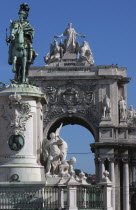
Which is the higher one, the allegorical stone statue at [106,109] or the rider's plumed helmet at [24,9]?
the allegorical stone statue at [106,109]

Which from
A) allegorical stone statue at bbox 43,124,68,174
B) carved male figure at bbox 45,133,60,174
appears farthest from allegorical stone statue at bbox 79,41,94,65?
carved male figure at bbox 45,133,60,174

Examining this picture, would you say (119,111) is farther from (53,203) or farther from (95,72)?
(53,203)

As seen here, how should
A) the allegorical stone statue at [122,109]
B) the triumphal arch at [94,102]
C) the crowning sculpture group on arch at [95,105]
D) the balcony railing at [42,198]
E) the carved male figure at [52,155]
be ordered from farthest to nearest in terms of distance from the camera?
1. the allegorical stone statue at [122,109]
2. the triumphal arch at [94,102]
3. the crowning sculpture group on arch at [95,105]
4. the carved male figure at [52,155]
5. the balcony railing at [42,198]

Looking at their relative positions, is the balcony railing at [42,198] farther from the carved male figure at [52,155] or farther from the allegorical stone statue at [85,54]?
the allegorical stone statue at [85,54]

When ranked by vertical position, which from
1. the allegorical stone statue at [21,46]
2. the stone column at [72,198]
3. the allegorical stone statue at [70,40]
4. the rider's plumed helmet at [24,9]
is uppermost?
the allegorical stone statue at [70,40]

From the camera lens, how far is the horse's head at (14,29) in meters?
21.5

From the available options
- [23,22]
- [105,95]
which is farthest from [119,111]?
[23,22]

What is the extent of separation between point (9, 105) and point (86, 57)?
4281 centimetres

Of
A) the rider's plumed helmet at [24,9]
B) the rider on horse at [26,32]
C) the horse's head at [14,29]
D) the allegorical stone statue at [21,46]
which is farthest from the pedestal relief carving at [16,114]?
the rider's plumed helmet at [24,9]

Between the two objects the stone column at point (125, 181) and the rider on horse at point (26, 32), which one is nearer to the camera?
the rider on horse at point (26, 32)

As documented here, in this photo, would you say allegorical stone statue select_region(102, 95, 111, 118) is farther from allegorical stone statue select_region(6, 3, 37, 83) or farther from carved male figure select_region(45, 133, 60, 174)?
carved male figure select_region(45, 133, 60, 174)

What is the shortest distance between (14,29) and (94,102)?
40.9 m

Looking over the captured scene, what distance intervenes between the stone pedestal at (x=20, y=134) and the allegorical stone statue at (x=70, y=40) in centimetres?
4379

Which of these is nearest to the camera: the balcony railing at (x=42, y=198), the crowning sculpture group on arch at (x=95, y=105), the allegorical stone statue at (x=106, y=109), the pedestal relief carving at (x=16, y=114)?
the balcony railing at (x=42, y=198)
